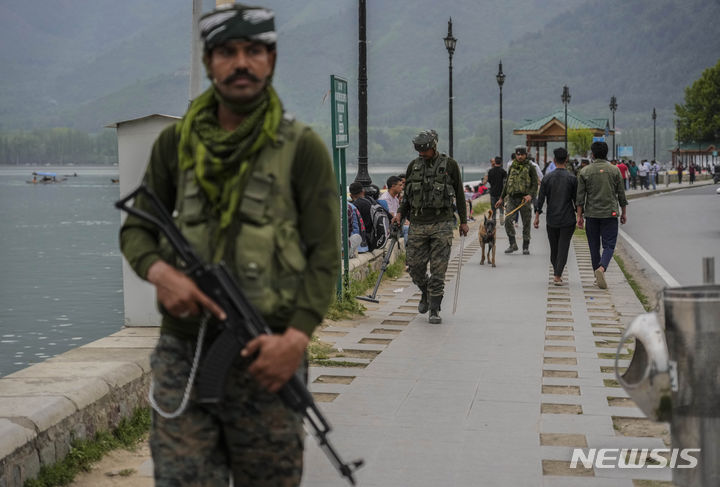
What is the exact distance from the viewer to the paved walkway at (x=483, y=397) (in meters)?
5.40

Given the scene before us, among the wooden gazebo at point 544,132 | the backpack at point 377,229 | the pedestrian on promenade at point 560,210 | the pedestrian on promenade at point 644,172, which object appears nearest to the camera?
the pedestrian on promenade at point 560,210

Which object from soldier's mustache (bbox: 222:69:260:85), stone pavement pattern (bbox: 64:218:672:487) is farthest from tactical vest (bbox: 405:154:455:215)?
soldier's mustache (bbox: 222:69:260:85)

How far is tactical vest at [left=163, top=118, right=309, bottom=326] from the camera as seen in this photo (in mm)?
3014

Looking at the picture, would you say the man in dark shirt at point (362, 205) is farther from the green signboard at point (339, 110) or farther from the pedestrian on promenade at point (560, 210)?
the green signboard at point (339, 110)

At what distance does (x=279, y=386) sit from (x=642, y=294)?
1103 cm

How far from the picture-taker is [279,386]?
298cm

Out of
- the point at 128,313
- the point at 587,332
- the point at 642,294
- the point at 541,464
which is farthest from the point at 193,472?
the point at 642,294

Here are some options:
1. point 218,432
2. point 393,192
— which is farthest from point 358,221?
point 218,432

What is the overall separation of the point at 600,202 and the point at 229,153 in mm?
11034

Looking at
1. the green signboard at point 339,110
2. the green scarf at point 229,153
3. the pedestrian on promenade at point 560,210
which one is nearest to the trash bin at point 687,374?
the green scarf at point 229,153

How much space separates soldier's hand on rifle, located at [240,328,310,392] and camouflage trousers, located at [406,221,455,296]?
755 centimetres

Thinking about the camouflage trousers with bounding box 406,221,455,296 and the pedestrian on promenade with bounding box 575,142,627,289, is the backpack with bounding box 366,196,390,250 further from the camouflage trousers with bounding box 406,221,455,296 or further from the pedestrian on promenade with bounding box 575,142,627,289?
the camouflage trousers with bounding box 406,221,455,296

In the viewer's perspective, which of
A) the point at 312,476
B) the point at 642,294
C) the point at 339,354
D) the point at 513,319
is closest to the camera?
the point at 312,476

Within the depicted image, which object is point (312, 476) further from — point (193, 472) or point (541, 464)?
point (193, 472)
